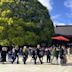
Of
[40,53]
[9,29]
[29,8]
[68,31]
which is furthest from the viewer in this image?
[68,31]

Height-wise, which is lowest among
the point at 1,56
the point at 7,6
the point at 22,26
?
the point at 1,56

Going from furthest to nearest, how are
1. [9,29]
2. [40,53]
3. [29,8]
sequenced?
[29,8] < [9,29] < [40,53]

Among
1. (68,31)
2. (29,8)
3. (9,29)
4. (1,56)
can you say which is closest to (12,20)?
(9,29)

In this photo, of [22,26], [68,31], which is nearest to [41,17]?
[22,26]

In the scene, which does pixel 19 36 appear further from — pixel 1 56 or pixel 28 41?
pixel 1 56

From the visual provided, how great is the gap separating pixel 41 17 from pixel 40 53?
2089 centimetres

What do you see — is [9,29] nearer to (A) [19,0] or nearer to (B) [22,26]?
(B) [22,26]

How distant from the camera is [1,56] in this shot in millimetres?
25688

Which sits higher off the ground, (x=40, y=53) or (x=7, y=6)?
(x=7, y=6)

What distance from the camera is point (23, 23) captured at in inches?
1634

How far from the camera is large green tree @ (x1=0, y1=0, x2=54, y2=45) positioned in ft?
134

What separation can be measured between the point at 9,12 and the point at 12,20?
5.15 ft

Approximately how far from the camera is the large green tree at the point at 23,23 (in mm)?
40750

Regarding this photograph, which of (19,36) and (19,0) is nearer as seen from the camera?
(19,36)
